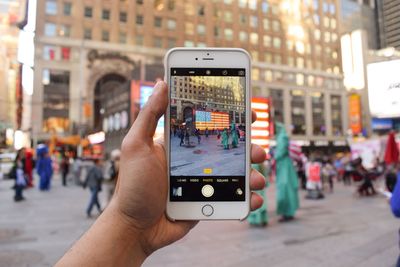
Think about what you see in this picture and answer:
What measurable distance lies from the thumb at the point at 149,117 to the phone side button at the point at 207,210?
38cm

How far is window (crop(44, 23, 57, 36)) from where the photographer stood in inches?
1168

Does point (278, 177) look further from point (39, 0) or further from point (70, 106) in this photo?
point (70, 106)

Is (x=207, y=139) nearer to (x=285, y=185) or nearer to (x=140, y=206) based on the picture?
(x=140, y=206)

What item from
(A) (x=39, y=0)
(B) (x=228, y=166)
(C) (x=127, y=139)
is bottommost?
(B) (x=228, y=166)

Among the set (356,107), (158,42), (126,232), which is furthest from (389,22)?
(158,42)

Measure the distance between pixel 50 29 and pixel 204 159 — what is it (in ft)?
113

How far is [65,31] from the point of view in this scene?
32.4 m

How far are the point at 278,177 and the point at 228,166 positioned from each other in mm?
6093

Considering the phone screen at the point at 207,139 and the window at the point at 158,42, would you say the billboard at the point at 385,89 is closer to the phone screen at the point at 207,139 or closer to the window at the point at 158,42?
the phone screen at the point at 207,139

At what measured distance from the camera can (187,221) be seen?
142 cm

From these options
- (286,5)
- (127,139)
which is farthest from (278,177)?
(127,139)

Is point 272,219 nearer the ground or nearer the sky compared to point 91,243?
nearer the ground

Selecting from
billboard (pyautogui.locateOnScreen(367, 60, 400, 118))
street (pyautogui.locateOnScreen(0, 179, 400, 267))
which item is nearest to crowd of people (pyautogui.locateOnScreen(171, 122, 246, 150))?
billboard (pyautogui.locateOnScreen(367, 60, 400, 118))

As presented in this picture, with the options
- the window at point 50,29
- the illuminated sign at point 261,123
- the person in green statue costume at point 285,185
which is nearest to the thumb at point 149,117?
the illuminated sign at point 261,123
